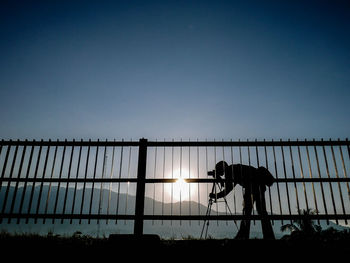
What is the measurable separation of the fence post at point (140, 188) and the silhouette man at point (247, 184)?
74.2 inches

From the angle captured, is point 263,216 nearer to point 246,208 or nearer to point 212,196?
point 246,208

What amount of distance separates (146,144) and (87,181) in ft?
5.85

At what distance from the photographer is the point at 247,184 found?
5887mm

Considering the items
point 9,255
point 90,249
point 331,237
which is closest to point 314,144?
point 331,237

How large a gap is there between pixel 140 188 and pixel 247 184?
288cm

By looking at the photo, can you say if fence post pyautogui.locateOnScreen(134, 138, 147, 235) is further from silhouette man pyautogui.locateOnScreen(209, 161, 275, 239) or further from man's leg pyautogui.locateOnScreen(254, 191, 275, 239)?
man's leg pyautogui.locateOnScreen(254, 191, 275, 239)

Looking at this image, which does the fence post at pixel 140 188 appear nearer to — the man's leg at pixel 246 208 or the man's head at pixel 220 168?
the man's head at pixel 220 168

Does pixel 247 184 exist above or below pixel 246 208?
above

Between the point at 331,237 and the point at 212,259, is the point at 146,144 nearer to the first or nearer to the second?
the point at 212,259

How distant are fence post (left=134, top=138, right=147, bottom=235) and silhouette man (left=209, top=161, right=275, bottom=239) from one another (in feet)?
6.18

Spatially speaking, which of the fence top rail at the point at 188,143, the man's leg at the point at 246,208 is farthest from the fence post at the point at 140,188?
the man's leg at the point at 246,208

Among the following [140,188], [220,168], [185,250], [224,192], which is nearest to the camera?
[185,250]

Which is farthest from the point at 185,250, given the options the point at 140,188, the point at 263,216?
the point at 263,216

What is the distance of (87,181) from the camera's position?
5.59 metres
